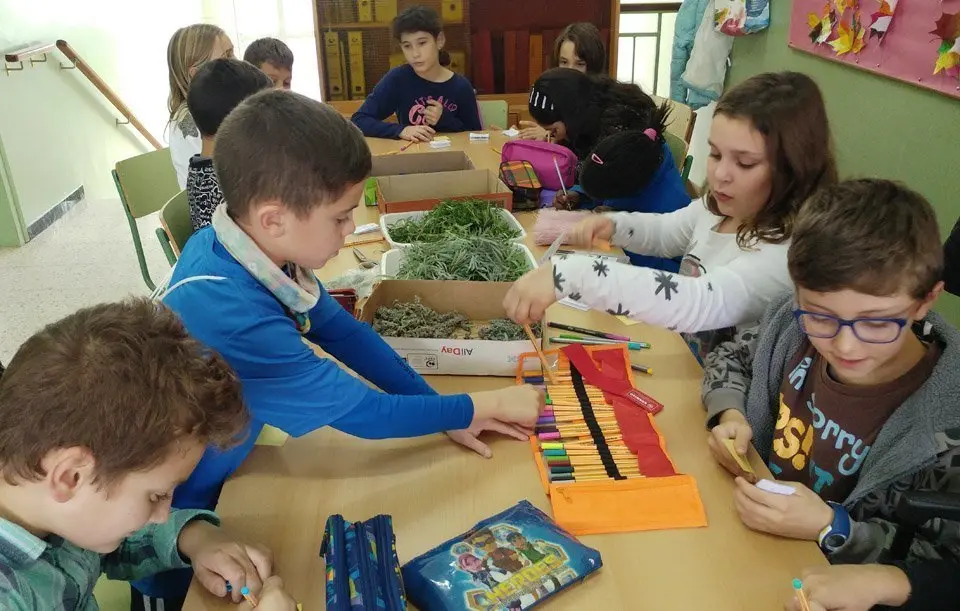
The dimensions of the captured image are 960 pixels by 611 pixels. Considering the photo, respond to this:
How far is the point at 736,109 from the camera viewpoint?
4.95ft

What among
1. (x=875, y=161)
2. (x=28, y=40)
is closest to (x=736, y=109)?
(x=875, y=161)

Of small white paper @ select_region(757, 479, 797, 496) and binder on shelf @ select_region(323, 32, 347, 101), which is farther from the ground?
binder on shelf @ select_region(323, 32, 347, 101)

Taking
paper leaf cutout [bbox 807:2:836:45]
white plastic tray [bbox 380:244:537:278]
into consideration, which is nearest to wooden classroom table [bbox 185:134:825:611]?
white plastic tray [bbox 380:244:537:278]

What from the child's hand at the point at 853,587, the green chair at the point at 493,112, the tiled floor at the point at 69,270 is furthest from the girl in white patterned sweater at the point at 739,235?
the tiled floor at the point at 69,270

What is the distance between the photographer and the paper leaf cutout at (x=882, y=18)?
2764 mm

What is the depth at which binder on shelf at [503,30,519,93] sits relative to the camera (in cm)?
482

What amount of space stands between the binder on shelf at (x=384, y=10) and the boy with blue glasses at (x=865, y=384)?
404cm

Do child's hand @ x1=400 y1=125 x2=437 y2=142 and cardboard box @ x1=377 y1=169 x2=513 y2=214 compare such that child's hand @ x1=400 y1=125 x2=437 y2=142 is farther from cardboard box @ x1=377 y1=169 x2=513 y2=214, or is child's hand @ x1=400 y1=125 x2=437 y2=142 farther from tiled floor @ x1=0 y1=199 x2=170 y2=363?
tiled floor @ x1=0 y1=199 x2=170 y2=363

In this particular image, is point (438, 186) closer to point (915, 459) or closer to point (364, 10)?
point (915, 459)

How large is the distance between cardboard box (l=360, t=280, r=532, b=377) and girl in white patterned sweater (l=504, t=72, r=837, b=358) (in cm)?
9

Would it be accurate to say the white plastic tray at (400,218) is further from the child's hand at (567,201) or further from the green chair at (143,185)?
the green chair at (143,185)

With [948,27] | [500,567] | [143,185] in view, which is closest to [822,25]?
[948,27]

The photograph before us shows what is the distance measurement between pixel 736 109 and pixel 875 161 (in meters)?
1.87

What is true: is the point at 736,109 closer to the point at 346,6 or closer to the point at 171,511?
the point at 171,511
